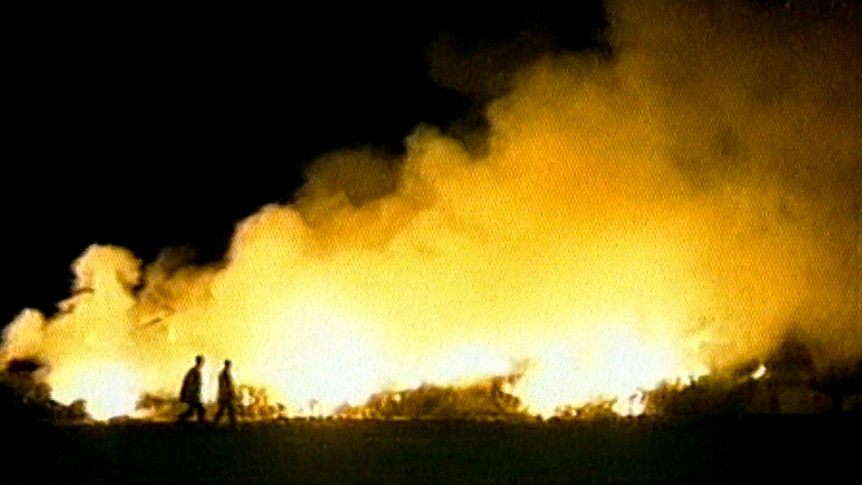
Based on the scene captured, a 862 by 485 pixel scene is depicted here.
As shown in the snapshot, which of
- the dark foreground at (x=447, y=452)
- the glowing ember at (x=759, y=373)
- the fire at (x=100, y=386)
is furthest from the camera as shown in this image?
the glowing ember at (x=759, y=373)

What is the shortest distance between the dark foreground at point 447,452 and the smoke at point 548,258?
1.94 meters

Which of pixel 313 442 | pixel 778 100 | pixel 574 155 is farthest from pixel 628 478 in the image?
pixel 778 100

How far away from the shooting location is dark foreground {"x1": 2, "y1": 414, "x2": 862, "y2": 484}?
13156 millimetres

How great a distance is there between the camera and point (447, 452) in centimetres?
1502

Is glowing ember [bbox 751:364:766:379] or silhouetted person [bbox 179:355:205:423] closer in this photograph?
silhouetted person [bbox 179:355:205:423]

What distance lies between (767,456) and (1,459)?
8.18 m

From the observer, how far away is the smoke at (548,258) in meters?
20.8

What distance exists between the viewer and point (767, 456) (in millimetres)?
14906

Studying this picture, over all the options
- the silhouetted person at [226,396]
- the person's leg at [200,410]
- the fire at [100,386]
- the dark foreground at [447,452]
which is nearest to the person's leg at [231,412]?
the silhouetted person at [226,396]

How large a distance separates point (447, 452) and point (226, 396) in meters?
5.60

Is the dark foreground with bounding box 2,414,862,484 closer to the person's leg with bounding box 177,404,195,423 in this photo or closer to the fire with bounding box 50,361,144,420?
the person's leg with bounding box 177,404,195,423

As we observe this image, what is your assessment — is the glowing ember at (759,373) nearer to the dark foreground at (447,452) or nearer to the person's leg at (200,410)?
the dark foreground at (447,452)

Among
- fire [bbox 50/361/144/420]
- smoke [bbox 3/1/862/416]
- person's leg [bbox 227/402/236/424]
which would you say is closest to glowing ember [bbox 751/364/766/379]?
smoke [bbox 3/1/862/416]

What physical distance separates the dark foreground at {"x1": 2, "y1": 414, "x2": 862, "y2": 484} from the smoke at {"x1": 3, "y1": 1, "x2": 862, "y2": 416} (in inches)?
76.5
